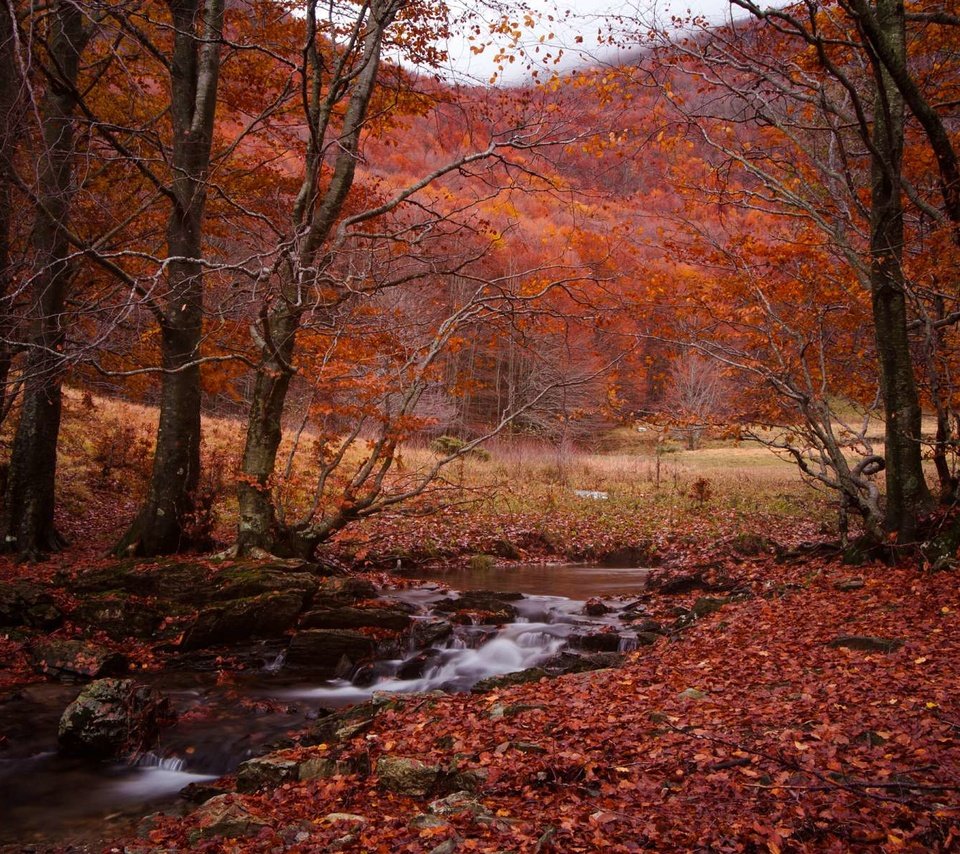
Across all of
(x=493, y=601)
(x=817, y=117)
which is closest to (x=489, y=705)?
(x=493, y=601)

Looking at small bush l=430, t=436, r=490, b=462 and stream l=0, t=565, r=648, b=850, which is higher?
small bush l=430, t=436, r=490, b=462

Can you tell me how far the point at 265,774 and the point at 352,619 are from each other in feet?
13.2

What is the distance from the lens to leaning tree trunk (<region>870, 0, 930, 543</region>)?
7875 mm

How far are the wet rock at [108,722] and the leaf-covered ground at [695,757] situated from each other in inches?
61.4

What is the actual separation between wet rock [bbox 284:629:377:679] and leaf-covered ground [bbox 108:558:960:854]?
203 cm

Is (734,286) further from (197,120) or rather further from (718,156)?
(197,120)

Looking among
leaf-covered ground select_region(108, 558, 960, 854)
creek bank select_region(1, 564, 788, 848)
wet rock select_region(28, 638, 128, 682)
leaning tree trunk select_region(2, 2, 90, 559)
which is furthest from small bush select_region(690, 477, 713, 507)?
wet rock select_region(28, 638, 128, 682)

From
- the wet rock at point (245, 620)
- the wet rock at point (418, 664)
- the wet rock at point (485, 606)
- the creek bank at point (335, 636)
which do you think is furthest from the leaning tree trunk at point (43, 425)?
the wet rock at point (485, 606)

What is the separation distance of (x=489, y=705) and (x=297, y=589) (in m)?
3.84

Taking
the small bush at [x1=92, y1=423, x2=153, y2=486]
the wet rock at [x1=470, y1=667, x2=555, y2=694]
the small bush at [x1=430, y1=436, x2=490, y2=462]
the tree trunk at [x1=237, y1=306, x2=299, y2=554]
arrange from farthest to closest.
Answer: the small bush at [x1=430, y1=436, x2=490, y2=462]
the small bush at [x1=92, y1=423, x2=153, y2=486]
the tree trunk at [x1=237, y1=306, x2=299, y2=554]
the wet rock at [x1=470, y1=667, x2=555, y2=694]

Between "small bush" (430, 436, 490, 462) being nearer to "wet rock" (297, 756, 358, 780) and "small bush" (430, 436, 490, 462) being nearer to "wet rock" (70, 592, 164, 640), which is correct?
"wet rock" (70, 592, 164, 640)

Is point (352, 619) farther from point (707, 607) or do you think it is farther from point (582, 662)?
point (707, 607)

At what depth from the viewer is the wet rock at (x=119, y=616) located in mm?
8289

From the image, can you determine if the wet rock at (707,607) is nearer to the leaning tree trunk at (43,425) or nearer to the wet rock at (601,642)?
the wet rock at (601,642)
